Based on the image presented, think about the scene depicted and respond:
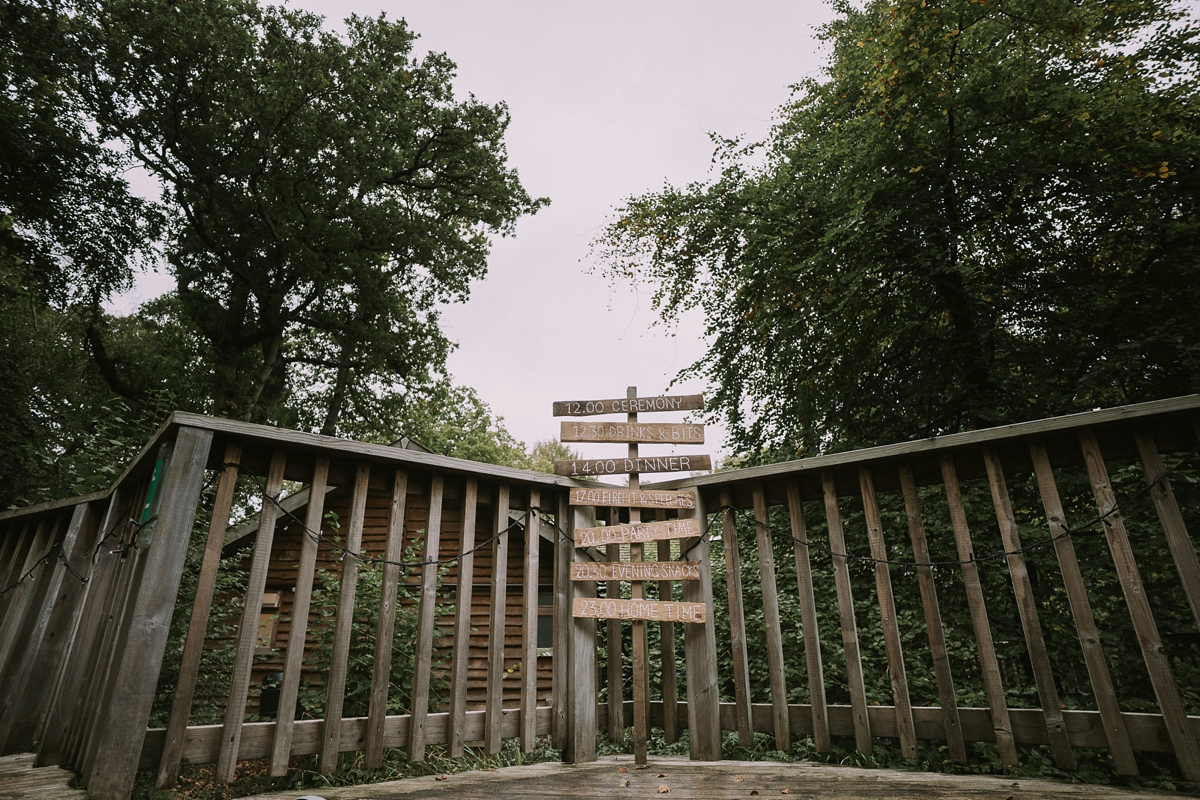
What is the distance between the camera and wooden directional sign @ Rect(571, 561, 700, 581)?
3668 mm

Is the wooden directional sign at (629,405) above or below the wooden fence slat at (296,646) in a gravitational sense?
above

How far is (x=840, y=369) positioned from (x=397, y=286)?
510 inches

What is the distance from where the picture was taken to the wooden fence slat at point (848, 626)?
323 centimetres

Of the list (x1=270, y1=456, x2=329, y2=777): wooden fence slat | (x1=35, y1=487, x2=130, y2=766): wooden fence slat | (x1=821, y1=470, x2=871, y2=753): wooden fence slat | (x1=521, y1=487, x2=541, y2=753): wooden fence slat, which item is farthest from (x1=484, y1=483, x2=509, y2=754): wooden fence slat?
(x1=35, y1=487, x2=130, y2=766): wooden fence slat

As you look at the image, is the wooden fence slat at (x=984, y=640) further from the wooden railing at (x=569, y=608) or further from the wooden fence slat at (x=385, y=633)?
the wooden fence slat at (x=385, y=633)

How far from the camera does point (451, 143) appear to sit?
1492 cm

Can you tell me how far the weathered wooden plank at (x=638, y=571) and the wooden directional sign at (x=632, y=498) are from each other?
373 millimetres

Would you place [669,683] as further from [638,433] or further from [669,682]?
[638,433]

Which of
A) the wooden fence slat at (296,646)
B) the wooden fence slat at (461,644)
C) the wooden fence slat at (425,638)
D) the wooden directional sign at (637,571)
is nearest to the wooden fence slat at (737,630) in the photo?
the wooden directional sign at (637,571)

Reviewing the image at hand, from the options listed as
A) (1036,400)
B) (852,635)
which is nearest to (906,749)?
(852,635)

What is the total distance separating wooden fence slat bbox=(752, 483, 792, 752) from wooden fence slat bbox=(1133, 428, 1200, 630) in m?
1.88

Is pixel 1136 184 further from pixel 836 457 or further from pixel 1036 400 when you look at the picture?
pixel 836 457

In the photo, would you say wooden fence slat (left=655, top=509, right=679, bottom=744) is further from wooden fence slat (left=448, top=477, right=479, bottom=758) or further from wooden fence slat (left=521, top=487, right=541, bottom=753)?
wooden fence slat (left=448, top=477, right=479, bottom=758)

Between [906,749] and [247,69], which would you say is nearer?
[906,749]
